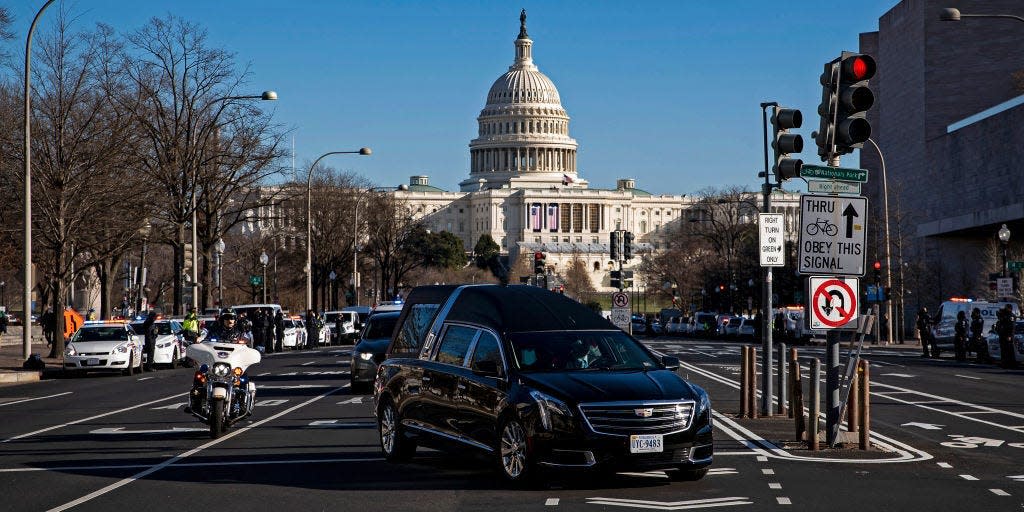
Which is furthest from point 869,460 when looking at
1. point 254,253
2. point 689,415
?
point 254,253

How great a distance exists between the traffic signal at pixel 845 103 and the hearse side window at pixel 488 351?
501 cm

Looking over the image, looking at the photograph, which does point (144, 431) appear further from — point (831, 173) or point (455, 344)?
point (831, 173)

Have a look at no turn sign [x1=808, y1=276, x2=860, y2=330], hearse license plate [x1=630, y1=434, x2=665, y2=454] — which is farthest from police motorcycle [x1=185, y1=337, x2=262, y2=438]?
hearse license plate [x1=630, y1=434, x2=665, y2=454]

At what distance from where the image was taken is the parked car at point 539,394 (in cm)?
1198

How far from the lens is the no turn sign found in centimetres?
1573

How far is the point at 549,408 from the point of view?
1206cm

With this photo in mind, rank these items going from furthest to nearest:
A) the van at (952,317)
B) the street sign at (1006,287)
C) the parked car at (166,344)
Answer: the van at (952,317) → the street sign at (1006,287) → the parked car at (166,344)

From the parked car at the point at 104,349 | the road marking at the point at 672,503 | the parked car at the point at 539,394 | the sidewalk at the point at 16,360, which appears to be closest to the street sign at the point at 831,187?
the parked car at the point at 539,394

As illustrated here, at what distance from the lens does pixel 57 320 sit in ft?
134

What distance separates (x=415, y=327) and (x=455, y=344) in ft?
4.99

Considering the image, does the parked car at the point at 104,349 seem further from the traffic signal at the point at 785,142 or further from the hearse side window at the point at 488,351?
the hearse side window at the point at 488,351

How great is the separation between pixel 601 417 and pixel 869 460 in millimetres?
4239

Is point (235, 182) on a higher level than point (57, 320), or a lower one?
higher

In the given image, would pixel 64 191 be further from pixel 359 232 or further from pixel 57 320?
pixel 359 232
